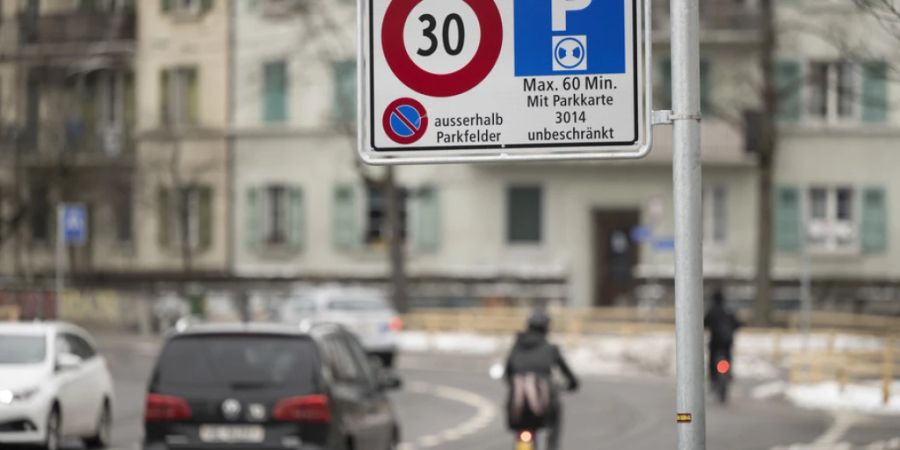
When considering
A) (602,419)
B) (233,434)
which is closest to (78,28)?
(602,419)

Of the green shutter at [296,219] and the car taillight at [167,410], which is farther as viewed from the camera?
the green shutter at [296,219]

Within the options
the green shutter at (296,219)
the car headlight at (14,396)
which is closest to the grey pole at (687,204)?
the car headlight at (14,396)

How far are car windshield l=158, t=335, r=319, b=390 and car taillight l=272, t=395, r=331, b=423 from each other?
0.20 m

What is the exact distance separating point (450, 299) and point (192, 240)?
30.1 ft

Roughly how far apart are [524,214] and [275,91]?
8.40 metres

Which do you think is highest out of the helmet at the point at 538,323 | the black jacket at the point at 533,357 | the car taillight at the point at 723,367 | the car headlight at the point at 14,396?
the helmet at the point at 538,323

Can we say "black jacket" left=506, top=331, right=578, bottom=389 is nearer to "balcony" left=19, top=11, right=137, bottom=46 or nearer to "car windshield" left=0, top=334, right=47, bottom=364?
"car windshield" left=0, top=334, right=47, bottom=364

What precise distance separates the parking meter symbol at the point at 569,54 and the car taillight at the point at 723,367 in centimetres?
2205

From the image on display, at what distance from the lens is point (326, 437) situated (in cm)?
1523

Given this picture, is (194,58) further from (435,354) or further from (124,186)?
(435,354)

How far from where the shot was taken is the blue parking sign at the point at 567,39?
6.61 meters

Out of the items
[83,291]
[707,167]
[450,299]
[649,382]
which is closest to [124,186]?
[83,291]

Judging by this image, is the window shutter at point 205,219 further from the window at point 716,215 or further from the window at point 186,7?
the window at point 716,215

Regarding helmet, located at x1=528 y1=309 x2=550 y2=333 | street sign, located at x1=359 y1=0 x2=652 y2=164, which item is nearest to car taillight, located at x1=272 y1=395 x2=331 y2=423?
helmet, located at x1=528 y1=309 x2=550 y2=333
